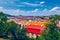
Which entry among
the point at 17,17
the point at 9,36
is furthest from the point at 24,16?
the point at 9,36

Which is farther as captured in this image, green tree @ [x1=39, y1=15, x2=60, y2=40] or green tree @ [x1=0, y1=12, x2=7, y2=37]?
green tree @ [x1=0, y1=12, x2=7, y2=37]

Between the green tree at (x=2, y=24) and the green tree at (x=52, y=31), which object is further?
the green tree at (x=2, y=24)

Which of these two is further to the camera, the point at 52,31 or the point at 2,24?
the point at 2,24

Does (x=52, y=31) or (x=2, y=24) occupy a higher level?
(x=2, y=24)

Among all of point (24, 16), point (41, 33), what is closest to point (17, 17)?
point (24, 16)

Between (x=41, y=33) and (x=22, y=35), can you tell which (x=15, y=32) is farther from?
(x=41, y=33)

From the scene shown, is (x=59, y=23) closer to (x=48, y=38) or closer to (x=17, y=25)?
(x=48, y=38)

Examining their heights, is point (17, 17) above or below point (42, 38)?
above

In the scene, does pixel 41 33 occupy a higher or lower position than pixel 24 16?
lower
